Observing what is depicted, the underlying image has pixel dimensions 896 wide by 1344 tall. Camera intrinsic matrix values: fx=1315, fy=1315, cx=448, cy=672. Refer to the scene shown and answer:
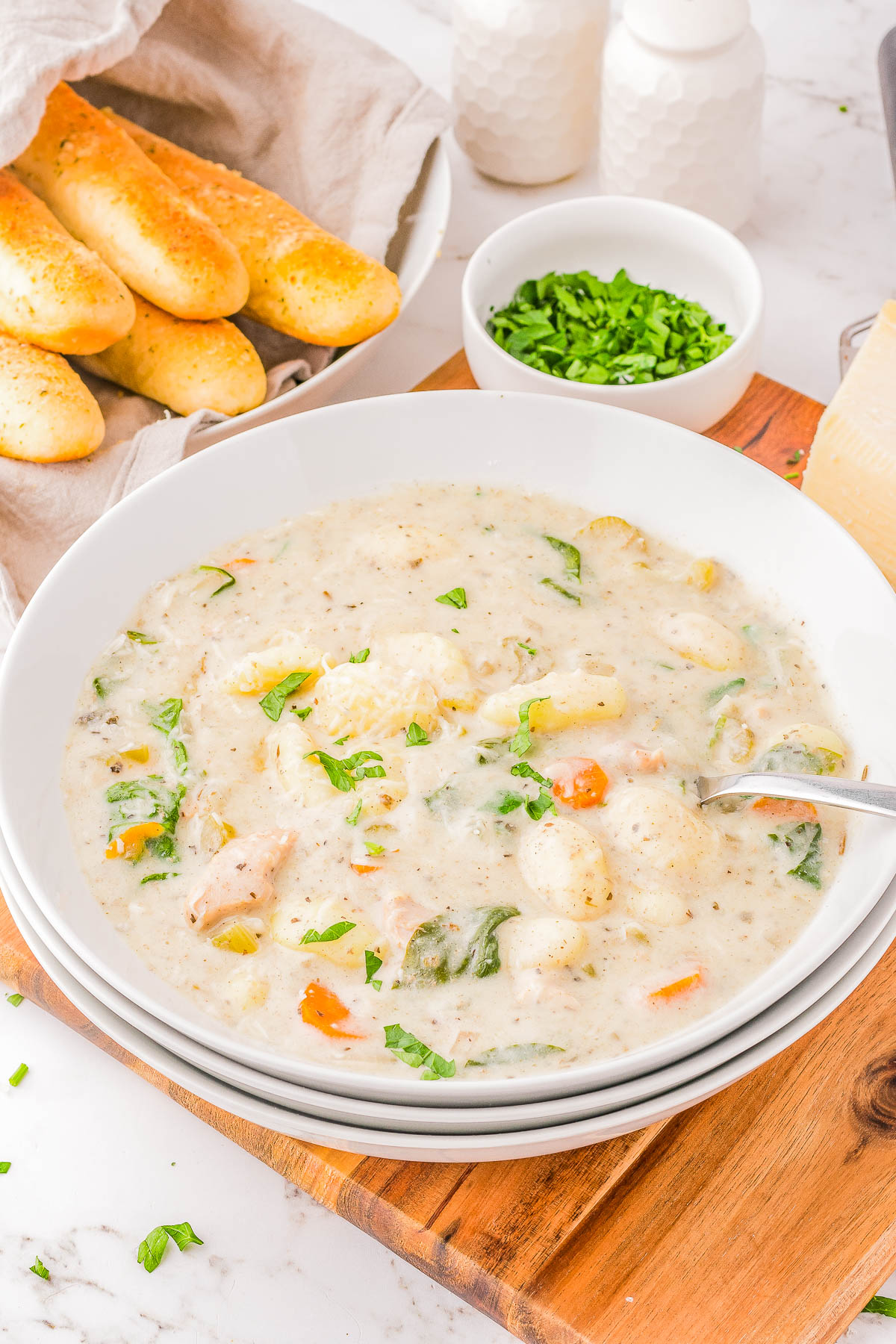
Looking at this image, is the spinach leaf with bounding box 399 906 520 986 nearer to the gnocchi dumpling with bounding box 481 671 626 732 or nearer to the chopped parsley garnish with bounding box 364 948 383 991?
the chopped parsley garnish with bounding box 364 948 383 991

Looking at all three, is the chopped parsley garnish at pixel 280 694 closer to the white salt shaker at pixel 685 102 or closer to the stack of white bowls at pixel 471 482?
the stack of white bowls at pixel 471 482

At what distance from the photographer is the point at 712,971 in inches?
70.9

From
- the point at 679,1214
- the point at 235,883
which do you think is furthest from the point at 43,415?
the point at 679,1214

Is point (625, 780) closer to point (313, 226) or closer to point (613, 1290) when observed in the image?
point (613, 1290)

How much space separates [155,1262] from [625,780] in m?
1.04

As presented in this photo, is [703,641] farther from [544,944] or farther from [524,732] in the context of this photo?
[544,944]

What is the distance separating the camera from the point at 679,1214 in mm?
1864

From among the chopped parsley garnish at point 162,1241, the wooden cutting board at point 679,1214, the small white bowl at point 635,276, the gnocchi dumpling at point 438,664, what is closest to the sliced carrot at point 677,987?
the wooden cutting board at point 679,1214

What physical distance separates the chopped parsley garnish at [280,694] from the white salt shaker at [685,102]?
184 centimetres

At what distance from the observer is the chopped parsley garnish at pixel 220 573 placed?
2359 millimetres

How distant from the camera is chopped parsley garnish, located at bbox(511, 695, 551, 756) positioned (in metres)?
2.05

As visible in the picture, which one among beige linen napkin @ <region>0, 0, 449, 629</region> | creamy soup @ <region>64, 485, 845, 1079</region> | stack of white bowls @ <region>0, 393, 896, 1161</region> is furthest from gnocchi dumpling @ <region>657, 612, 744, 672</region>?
beige linen napkin @ <region>0, 0, 449, 629</region>

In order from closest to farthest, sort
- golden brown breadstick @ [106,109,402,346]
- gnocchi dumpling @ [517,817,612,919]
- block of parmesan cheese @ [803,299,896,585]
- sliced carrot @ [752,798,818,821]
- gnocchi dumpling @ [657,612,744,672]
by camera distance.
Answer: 1. gnocchi dumpling @ [517,817,612,919]
2. sliced carrot @ [752,798,818,821]
3. gnocchi dumpling @ [657,612,744,672]
4. block of parmesan cheese @ [803,299,896,585]
5. golden brown breadstick @ [106,109,402,346]

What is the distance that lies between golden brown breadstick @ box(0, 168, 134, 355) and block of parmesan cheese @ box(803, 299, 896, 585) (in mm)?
1431
